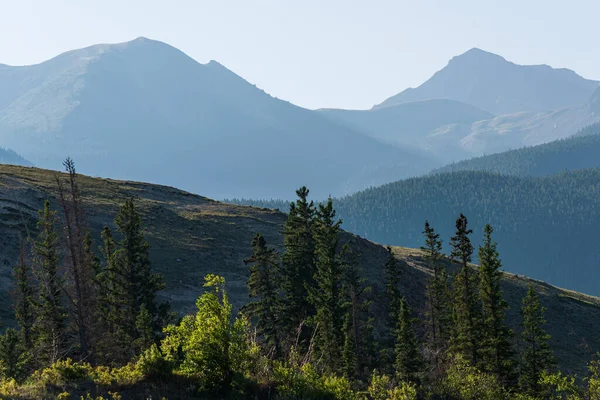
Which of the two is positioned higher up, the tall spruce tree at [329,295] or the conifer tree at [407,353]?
the tall spruce tree at [329,295]

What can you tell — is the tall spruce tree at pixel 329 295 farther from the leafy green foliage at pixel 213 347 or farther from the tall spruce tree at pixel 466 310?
the leafy green foliage at pixel 213 347

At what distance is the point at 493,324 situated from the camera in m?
43.6

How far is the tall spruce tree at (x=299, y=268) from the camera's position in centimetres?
4412

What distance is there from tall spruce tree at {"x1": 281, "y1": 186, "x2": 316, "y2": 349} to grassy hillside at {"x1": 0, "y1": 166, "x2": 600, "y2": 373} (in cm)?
2253

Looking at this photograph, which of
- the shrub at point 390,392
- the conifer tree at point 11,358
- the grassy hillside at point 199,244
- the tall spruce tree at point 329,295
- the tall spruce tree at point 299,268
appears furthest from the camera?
the grassy hillside at point 199,244

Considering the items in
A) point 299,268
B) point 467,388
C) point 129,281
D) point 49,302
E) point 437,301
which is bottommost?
point 467,388

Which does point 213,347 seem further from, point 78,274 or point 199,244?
point 199,244

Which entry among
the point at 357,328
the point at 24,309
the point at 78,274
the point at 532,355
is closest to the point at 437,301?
the point at 532,355

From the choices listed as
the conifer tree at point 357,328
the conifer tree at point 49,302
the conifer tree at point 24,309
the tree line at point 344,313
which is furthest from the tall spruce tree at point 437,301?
the conifer tree at point 24,309

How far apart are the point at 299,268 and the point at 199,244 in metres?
43.2

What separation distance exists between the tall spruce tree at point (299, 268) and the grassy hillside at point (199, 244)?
2253 centimetres

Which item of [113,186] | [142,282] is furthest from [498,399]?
[113,186]

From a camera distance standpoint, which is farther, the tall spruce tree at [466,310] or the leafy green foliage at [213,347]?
the tall spruce tree at [466,310]

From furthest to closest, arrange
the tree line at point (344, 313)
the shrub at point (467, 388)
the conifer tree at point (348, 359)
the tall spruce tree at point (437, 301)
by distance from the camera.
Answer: the tall spruce tree at point (437, 301) → the tree line at point (344, 313) → the conifer tree at point (348, 359) → the shrub at point (467, 388)
